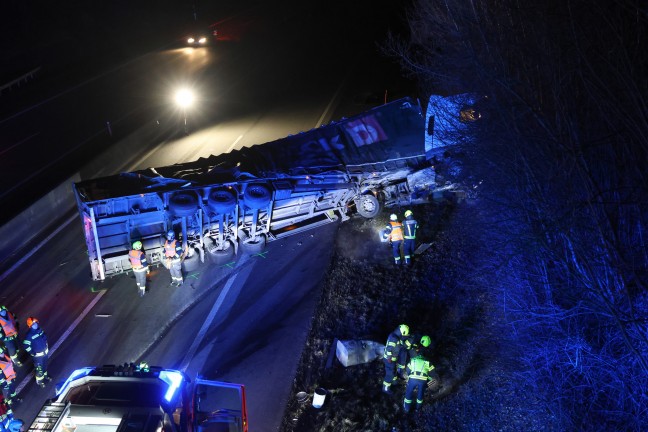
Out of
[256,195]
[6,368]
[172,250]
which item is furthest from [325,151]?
[6,368]

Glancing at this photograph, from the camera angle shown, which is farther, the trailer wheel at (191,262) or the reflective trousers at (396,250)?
the trailer wheel at (191,262)

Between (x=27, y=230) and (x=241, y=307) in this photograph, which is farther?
(x=27, y=230)

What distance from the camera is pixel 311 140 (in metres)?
12.7

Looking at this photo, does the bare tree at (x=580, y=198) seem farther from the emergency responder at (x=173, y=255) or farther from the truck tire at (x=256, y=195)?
the emergency responder at (x=173, y=255)

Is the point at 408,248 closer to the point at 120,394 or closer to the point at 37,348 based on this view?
the point at 120,394

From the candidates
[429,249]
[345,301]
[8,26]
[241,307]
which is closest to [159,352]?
[241,307]

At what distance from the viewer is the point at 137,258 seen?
33.3 feet

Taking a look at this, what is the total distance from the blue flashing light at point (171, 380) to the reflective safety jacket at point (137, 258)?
419 cm

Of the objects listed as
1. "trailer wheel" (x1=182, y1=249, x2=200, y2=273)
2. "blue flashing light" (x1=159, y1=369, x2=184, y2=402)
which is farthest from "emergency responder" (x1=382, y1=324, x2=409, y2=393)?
"trailer wheel" (x1=182, y1=249, x2=200, y2=273)

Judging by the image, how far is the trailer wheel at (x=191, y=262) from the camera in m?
11.2

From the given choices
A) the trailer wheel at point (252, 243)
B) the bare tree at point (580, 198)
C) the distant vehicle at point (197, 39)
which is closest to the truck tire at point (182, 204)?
the trailer wheel at point (252, 243)

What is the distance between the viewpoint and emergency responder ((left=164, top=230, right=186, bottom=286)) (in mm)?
10367

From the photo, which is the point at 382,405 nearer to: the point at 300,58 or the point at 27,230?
the point at 27,230

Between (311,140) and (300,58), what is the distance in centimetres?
A: 1816
